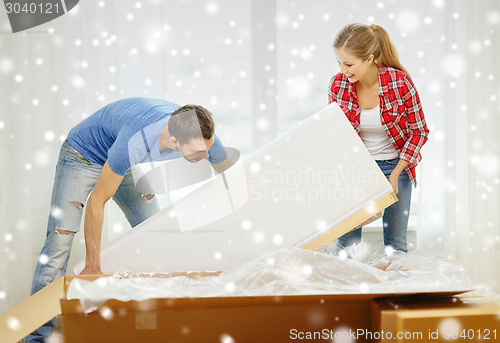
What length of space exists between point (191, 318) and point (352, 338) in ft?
1.12

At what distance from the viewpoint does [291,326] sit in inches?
37.6

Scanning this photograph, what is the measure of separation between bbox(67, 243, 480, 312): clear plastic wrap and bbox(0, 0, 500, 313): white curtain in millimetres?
1123

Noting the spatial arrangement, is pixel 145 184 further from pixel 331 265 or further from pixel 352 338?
pixel 352 338

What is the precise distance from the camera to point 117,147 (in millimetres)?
1334

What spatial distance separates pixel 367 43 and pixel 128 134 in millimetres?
842

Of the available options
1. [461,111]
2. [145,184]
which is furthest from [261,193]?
[461,111]

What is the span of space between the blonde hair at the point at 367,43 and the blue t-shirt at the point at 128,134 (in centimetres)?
55

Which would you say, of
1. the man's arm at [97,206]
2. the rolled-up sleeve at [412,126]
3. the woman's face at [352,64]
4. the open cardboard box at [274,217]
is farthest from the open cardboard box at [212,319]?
the woman's face at [352,64]

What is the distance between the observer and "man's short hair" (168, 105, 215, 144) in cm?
137

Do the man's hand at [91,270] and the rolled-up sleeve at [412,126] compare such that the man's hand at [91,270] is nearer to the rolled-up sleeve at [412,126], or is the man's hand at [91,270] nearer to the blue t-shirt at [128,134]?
the blue t-shirt at [128,134]

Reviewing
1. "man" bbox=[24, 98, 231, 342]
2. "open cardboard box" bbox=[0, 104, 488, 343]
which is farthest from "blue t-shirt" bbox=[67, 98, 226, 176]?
"open cardboard box" bbox=[0, 104, 488, 343]

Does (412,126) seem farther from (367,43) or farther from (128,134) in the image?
(128,134)

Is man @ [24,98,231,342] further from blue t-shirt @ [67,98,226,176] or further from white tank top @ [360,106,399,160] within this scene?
white tank top @ [360,106,399,160]

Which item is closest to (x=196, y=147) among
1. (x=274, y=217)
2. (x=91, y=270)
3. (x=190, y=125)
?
(x=190, y=125)
